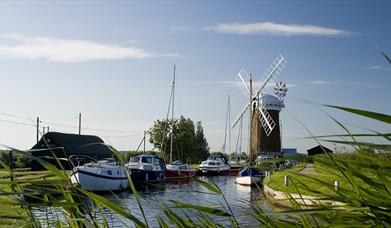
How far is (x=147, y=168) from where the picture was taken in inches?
1716

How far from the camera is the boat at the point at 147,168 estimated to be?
1640 inches

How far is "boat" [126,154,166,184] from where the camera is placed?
Answer: 4166 centimetres

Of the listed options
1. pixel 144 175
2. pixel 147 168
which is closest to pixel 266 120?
pixel 147 168

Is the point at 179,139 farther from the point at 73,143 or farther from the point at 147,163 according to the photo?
the point at 147,163

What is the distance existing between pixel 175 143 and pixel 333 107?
7275 cm

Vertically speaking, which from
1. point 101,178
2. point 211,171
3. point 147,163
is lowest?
→ point 101,178

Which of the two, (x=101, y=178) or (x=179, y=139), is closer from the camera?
(x=101, y=178)

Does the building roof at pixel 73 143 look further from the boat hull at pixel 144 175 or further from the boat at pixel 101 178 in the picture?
the boat at pixel 101 178

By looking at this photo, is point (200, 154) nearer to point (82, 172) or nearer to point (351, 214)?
point (82, 172)

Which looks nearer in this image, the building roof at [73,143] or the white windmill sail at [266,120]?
the building roof at [73,143]

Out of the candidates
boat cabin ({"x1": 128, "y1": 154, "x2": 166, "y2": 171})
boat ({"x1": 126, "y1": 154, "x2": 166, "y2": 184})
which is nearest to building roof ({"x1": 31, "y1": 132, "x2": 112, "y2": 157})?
boat cabin ({"x1": 128, "y1": 154, "x2": 166, "y2": 171})

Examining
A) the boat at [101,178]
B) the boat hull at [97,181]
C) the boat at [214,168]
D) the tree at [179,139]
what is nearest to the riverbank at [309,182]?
the boat at [101,178]

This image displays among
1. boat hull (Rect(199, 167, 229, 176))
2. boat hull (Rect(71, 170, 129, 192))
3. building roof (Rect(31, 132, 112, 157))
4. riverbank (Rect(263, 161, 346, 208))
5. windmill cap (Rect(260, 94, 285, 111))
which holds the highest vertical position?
windmill cap (Rect(260, 94, 285, 111))

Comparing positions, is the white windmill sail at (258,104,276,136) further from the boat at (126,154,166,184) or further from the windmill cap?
the boat at (126,154,166,184)
